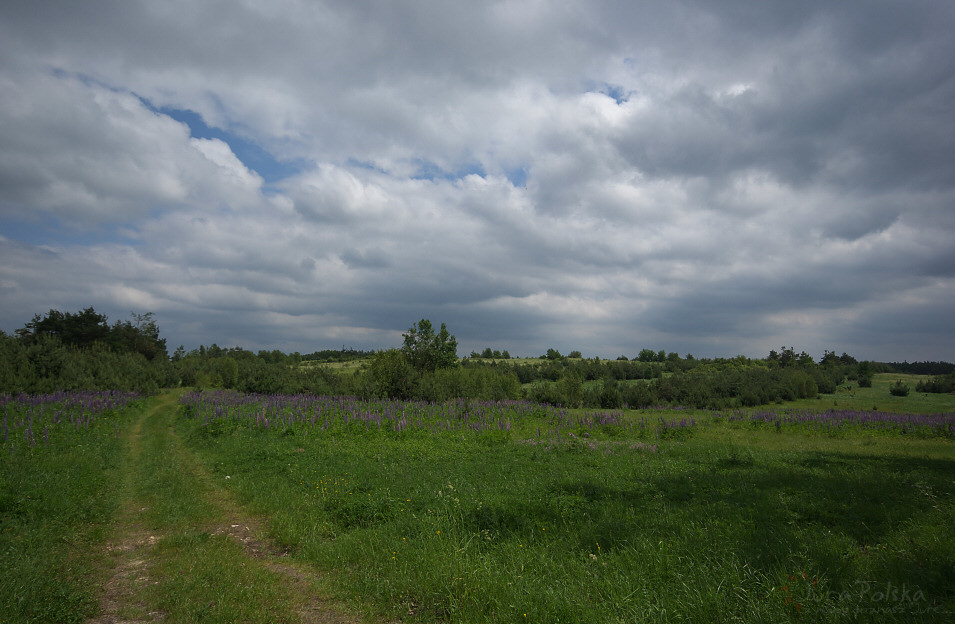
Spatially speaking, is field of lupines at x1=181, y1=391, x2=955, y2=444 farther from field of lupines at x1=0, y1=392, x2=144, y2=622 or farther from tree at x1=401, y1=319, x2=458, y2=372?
tree at x1=401, y1=319, x2=458, y2=372

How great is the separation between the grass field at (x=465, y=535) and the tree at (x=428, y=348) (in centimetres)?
3615

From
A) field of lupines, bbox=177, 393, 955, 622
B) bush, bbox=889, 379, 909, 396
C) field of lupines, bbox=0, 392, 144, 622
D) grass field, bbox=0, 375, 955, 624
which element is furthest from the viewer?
bush, bbox=889, 379, 909, 396

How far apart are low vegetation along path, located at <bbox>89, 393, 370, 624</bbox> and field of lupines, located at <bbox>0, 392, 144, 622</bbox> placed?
0.36 meters

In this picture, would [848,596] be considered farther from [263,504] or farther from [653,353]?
[653,353]

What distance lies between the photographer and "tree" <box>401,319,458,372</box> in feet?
169

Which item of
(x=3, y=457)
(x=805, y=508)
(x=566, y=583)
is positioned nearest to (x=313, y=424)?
(x=3, y=457)

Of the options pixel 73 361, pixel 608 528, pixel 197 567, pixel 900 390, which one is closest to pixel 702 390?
pixel 900 390

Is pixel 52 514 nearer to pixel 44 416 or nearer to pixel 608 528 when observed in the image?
pixel 608 528

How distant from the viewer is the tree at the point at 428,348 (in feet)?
169

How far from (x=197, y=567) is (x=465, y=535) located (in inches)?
160

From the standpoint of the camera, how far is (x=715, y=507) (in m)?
7.64

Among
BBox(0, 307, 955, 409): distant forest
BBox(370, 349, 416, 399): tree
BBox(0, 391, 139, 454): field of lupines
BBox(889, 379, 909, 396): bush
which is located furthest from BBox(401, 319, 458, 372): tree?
BBox(889, 379, 909, 396): bush

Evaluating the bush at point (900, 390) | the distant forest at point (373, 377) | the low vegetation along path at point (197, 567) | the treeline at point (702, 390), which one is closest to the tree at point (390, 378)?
the distant forest at point (373, 377)

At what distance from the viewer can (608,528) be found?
22.5ft
